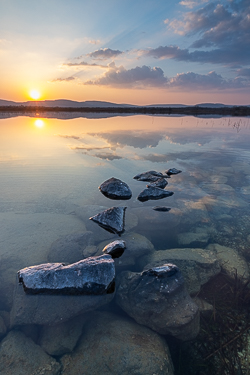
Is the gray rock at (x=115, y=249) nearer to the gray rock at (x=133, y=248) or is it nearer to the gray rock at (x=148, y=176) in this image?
the gray rock at (x=133, y=248)

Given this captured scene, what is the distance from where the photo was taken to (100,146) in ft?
70.0

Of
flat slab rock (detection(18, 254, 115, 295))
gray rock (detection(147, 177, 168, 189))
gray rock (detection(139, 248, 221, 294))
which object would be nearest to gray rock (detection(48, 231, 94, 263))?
flat slab rock (detection(18, 254, 115, 295))

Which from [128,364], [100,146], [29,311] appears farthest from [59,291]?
[100,146]

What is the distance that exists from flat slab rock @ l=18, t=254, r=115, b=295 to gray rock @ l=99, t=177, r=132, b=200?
5.25m

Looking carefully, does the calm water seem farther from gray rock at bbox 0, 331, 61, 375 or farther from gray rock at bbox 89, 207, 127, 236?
gray rock at bbox 89, 207, 127, 236

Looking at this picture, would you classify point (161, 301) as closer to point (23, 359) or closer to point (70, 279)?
point (70, 279)

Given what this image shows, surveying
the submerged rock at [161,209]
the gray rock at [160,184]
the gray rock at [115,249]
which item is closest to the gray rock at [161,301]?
the gray rock at [115,249]

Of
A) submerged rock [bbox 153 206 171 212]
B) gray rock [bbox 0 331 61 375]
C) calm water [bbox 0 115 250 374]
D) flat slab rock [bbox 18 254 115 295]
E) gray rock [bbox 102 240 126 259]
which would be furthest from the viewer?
submerged rock [bbox 153 206 171 212]

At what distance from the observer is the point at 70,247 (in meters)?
6.28

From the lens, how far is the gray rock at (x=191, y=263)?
5242 millimetres

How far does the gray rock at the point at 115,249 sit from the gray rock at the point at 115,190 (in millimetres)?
4083

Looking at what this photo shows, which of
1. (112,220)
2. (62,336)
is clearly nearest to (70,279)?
(62,336)

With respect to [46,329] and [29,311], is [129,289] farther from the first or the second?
[29,311]

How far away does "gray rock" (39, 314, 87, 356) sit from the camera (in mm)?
3891
